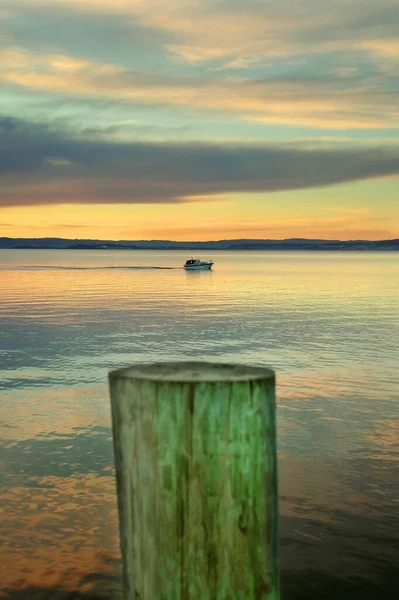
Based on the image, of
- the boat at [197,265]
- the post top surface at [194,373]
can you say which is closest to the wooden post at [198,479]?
the post top surface at [194,373]

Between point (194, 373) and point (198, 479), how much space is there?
0.44 meters

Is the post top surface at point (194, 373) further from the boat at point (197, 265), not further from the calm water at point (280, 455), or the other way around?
the boat at point (197, 265)

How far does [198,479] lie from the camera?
9.62 ft

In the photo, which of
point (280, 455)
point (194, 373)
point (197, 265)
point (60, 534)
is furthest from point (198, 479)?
point (197, 265)

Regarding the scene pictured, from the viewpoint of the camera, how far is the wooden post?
2881mm

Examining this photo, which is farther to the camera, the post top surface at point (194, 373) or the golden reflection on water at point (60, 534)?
the golden reflection on water at point (60, 534)

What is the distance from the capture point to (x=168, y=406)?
113 inches

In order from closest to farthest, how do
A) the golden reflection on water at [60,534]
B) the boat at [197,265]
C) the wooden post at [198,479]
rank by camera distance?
the wooden post at [198,479], the golden reflection on water at [60,534], the boat at [197,265]

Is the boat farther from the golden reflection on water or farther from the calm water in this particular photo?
the golden reflection on water

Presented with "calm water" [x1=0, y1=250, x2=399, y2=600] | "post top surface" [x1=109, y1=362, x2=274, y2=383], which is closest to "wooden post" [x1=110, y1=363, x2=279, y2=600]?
"post top surface" [x1=109, y1=362, x2=274, y2=383]

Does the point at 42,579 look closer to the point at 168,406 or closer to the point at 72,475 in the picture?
the point at 72,475

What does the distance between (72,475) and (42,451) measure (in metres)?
1.36

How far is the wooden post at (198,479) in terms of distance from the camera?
288 cm

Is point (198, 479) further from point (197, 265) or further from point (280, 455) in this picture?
point (197, 265)
